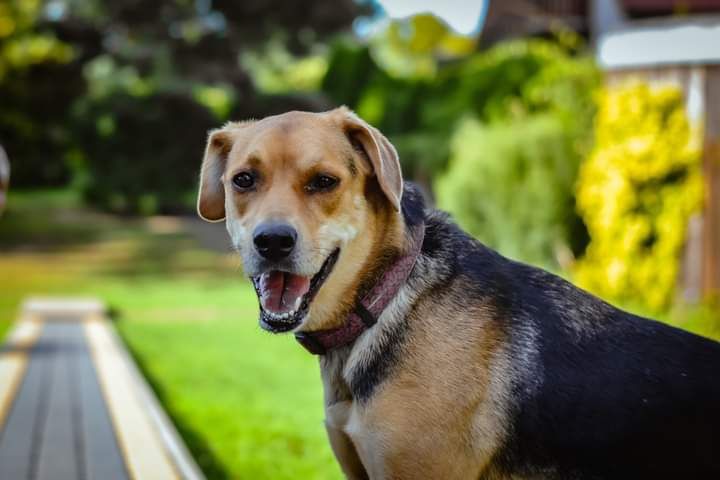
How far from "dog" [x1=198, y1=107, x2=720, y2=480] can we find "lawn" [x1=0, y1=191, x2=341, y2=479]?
1.47 m

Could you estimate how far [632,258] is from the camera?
888 centimetres

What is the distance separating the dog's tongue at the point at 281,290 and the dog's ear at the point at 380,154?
1.20 feet

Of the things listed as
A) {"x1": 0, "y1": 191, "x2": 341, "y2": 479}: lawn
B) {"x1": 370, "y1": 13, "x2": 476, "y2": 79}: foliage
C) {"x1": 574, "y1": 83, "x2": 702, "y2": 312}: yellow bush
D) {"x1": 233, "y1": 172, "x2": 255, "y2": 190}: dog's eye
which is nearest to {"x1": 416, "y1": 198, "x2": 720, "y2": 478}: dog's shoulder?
A: {"x1": 233, "y1": 172, "x2": 255, "y2": 190}: dog's eye

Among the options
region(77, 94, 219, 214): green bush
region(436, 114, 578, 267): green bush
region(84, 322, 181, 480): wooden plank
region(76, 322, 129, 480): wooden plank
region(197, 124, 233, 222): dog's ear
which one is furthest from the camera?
region(77, 94, 219, 214): green bush

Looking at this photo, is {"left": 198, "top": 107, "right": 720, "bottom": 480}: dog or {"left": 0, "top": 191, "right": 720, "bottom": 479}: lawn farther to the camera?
{"left": 0, "top": 191, "right": 720, "bottom": 479}: lawn

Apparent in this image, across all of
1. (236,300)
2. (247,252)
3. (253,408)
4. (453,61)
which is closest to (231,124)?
(247,252)

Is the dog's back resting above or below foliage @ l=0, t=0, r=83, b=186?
above

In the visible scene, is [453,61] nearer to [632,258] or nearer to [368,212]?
[632,258]

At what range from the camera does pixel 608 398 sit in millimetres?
2350

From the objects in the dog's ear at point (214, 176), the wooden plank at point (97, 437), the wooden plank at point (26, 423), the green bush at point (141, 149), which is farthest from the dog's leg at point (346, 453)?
the green bush at point (141, 149)

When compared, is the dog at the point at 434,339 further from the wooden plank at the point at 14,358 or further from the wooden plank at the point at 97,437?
the wooden plank at the point at 14,358

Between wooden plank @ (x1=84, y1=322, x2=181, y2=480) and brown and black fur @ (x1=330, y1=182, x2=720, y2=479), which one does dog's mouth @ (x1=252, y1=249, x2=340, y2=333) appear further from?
wooden plank @ (x1=84, y1=322, x2=181, y2=480)

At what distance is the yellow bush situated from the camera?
868cm

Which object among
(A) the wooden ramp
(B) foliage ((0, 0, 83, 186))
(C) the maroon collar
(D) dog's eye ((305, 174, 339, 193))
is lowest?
(B) foliage ((0, 0, 83, 186))
